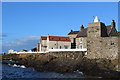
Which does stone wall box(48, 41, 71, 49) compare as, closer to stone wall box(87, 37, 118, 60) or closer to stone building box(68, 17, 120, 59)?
stone building box(68, 17, 120, 59)

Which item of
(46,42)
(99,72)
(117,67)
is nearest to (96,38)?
(117,67)

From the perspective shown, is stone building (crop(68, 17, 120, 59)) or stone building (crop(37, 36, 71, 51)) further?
stone building (crop(37, 36, 71, 51))

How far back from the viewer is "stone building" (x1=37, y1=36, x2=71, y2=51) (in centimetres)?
4553

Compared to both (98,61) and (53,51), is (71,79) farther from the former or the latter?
(53,51)

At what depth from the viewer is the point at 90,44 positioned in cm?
2869

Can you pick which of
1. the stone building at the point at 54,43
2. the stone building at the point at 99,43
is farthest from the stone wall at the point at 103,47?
the stone building at the point at 54,43

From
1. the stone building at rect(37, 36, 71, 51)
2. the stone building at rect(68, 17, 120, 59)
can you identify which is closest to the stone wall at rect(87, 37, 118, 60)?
the stone building at rect(68, 17, 120, 59)

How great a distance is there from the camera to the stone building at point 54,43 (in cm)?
4553

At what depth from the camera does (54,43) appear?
45719mm

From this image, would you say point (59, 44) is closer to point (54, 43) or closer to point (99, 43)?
point (54, 43)

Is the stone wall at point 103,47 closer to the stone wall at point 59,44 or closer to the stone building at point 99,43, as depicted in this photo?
the stone building at point 99,43

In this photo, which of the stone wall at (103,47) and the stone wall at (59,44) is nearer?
the stone wall at (103,47)

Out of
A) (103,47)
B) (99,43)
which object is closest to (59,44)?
(99,43)

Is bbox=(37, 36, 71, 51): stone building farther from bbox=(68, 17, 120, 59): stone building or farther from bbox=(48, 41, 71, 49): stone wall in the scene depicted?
bbox=(68, 17, 120, 59): stone building
